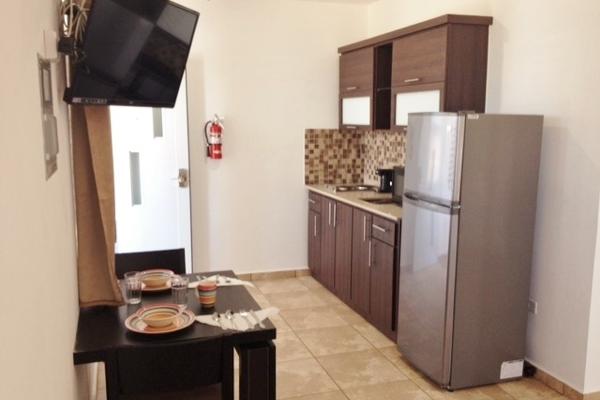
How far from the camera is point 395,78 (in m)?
4.13

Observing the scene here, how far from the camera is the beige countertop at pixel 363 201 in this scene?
380 centimetres

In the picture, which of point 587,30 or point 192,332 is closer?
point 192,332

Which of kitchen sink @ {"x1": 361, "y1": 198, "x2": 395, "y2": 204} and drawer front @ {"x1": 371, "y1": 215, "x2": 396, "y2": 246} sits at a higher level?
kitchen sink @ {"x1": 361, "y1": 198, "x2": 395, "y2": 204}

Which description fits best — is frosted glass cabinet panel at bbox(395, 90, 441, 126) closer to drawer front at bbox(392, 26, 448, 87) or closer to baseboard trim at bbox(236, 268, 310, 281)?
drawer front at bbox(392, 26, 448, 87)

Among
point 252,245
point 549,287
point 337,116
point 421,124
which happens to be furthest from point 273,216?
point 549,287

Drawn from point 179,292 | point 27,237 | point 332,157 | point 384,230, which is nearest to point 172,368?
point 179,292

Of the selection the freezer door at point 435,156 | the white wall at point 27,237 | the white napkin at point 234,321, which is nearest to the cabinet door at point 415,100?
the freezer door at point 435,156

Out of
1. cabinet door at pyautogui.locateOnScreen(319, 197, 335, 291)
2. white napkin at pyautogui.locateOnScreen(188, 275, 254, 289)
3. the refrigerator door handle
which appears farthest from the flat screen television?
cabinet door at pyautogui.locateOnScreen(319, 197, 335, 291)

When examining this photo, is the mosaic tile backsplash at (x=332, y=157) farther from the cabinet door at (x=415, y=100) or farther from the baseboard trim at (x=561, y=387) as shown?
the baseboard trim at (x=561, y=387)

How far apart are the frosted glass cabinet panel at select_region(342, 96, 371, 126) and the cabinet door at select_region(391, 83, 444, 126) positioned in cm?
47

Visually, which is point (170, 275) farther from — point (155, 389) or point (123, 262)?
point (155, 389)

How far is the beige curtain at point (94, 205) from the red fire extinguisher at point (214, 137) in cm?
277

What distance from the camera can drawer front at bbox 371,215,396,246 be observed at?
3.71m

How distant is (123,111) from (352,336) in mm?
2591
